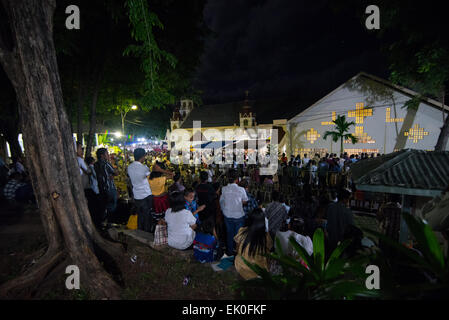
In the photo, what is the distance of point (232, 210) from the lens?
4.60 metres

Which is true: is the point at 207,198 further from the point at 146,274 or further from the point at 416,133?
the point at 416,133

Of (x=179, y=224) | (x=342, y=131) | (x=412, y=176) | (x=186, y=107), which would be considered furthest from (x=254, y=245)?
(x=186, y=107)

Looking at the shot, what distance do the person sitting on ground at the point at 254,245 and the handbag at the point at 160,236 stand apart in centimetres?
169

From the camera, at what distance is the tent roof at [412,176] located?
140 inches

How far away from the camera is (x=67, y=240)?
306cm

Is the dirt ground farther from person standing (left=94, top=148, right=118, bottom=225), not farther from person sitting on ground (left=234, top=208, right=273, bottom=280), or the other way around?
person standing (left=94, top=148, right=118, bottom=225)

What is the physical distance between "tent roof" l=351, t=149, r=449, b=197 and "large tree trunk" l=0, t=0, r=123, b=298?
15.7ft

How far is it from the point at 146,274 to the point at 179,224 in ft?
3.19

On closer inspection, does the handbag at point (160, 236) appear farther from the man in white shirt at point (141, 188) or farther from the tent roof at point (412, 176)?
the tent roof at point (412, 176)

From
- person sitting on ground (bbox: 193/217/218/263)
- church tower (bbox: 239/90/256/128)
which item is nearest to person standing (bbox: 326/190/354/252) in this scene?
person sitting on ground (bbox: 193/217/218/263)

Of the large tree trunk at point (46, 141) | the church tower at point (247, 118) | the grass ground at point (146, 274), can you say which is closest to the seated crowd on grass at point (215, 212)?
the grass ground at point (146, 274)

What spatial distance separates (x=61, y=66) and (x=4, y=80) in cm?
309

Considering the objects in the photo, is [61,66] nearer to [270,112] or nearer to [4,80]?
[4,80]
